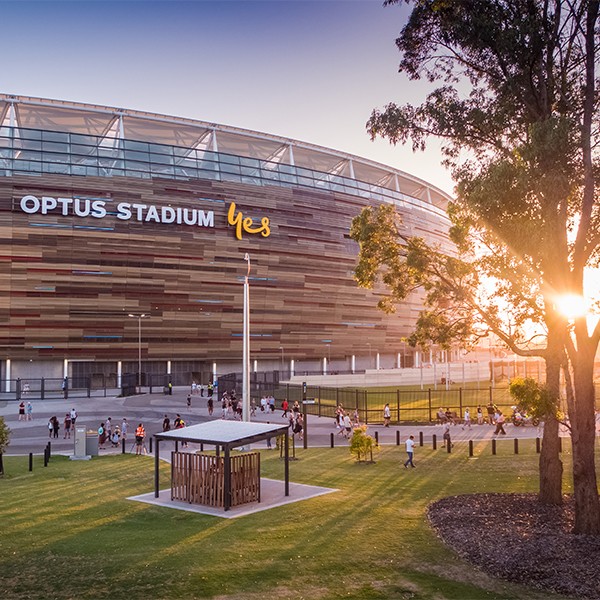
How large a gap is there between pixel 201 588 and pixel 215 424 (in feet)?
29.4

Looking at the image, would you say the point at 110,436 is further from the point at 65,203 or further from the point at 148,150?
the point at 148,150

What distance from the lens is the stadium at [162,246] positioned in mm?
66875

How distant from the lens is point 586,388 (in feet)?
48.4

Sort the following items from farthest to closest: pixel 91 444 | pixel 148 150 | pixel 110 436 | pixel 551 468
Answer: pixel 148 150
pixel 110 436
pixel 91 444
pixel 551 468

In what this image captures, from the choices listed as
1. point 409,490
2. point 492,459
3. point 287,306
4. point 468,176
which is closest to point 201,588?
point 409,490

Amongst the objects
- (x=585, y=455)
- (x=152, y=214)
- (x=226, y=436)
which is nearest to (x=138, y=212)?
(x=152, y=214)

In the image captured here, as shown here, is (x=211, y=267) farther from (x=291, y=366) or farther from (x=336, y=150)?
A: (x=336, y=150)

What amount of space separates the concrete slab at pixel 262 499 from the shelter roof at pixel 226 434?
5.87 ft

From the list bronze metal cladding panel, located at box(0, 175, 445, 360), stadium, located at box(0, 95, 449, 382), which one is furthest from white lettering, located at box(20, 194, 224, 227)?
bronze metal cladding panel, located at box(0, 175, 445, 360)

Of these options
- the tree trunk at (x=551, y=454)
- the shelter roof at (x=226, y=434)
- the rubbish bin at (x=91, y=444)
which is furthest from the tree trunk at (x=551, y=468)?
the rubbish bin at (x=91, y=444)

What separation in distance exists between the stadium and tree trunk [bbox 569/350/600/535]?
5959cm

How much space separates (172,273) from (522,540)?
207 feet

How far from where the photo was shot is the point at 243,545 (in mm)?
13758

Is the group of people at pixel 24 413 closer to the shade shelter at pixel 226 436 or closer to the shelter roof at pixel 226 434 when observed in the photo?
the shade shelter at pixel 226 436
